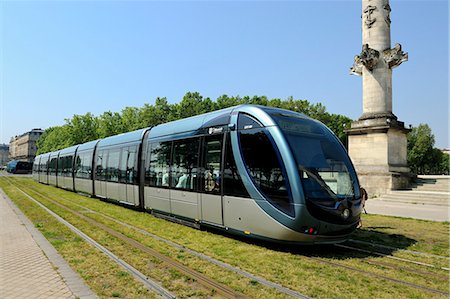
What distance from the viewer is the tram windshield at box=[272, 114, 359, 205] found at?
7430mm

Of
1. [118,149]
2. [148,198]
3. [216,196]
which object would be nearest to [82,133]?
[118,149]

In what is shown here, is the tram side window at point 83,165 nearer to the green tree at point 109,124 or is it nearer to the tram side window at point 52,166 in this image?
the tram side window at point 52,166

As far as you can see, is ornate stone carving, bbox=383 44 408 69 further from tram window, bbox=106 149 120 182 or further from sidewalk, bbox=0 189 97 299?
sidewalk, bbox=0 189 97 299

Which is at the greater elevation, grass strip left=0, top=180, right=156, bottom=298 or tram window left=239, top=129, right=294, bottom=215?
tram window left=239, top=129, right=294, bottom=215

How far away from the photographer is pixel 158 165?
1248cm

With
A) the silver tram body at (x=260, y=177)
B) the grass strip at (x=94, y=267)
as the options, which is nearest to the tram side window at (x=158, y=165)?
the silver tram body at (x=260, y=177)

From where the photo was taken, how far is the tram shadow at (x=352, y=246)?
25.2 feet

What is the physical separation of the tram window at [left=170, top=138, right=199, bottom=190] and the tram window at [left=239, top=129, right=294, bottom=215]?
2.25 metres

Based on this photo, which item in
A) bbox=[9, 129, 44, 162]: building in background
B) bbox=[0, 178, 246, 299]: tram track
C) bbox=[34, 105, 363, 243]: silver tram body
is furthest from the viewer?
bbox=[9, 129, 44, 162]: building in background

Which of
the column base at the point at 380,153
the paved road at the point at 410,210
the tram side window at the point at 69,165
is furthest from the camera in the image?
the tram side window at the point at 69,165

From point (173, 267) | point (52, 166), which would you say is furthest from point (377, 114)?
point (52, 166)

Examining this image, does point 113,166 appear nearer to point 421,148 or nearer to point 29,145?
point 421,148

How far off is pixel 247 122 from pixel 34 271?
5.27 m

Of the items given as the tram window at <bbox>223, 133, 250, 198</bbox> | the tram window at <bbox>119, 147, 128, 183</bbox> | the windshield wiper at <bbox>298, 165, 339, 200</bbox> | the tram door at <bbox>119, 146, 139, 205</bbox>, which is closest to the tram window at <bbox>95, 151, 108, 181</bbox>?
the tram window at <bbox>119, 147, 128, 183</bbox>
